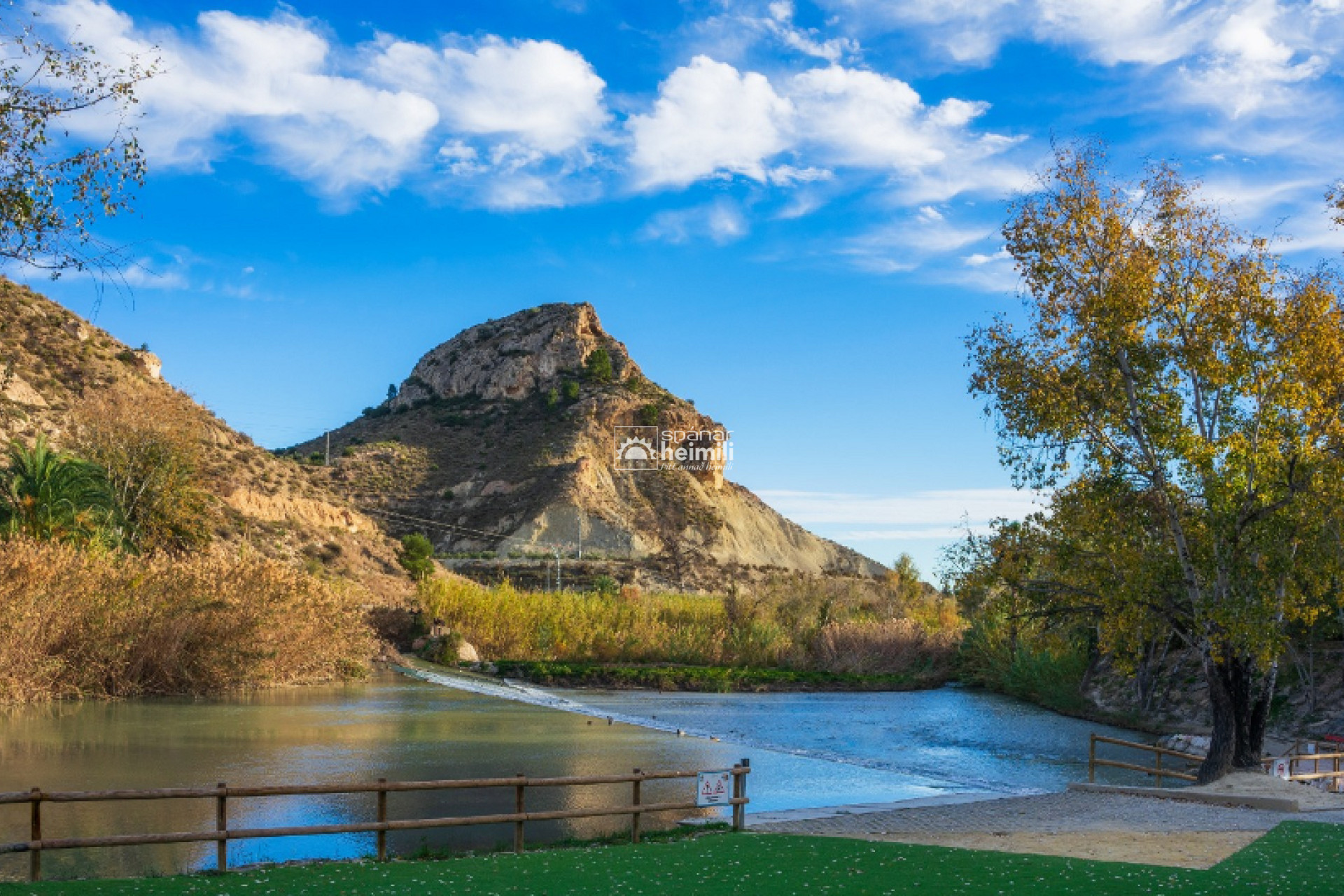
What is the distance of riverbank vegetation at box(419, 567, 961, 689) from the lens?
4316cm

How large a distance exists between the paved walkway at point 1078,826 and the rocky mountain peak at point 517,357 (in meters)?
93.5

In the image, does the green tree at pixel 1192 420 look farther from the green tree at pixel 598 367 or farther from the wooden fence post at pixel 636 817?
the green tree at pixel 598 367

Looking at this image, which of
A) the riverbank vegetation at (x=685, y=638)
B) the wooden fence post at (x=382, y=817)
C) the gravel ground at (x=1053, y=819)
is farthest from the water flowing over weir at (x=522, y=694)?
the wooden fence post at (x=382, y=817)

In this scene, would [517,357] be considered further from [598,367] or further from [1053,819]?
[1053,819]

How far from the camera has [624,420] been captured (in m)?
104

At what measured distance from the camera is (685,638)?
4672 cm

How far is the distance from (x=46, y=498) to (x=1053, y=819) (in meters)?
Result: 28.8

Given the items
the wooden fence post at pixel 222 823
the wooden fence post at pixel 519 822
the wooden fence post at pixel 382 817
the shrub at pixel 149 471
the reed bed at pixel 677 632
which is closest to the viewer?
the wooden fence post at pixel 222 823

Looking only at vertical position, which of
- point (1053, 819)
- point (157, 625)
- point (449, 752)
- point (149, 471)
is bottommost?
point (449, 752)

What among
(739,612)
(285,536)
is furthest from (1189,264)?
(285,536)

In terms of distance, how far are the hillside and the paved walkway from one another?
111 feet

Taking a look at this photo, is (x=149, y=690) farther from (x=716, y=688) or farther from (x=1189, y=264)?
(x=1189, y=264)

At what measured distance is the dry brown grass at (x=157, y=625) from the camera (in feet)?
79.4

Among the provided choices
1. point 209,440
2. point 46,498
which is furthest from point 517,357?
point 46,498
